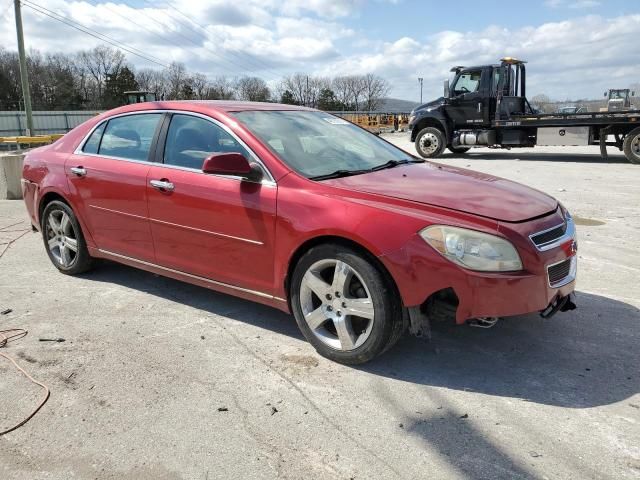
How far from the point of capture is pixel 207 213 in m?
3.83

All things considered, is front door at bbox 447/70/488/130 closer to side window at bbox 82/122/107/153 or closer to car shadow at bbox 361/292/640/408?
car shadow at bbox 361/292/640/408

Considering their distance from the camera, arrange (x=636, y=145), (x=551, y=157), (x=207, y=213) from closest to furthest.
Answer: (x=207, y=213) → (x=636, y=145) → (x=551, y=157)

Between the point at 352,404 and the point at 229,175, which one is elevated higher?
the point at 229,175

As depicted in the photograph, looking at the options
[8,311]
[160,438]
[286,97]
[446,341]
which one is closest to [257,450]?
[160,438]

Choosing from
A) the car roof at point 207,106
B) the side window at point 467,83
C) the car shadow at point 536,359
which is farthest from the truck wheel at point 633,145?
the car roof at point 207,106

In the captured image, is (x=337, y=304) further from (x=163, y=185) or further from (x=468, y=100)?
(x=468, y=100)

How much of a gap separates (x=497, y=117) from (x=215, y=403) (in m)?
16.1

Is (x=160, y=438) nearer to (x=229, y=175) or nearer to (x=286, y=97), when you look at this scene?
(x=229, y=175)

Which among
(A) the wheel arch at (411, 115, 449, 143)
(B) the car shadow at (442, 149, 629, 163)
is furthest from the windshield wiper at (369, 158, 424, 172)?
(A) the wheel arch at (411, 115, 449, 143)

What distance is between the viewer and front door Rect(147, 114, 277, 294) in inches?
143

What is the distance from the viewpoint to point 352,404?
297 centimetres

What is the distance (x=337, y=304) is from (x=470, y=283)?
2.72ft

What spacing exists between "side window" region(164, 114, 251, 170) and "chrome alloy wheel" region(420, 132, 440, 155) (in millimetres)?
14911

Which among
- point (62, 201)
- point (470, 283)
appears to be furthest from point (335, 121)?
point (62, 201)
